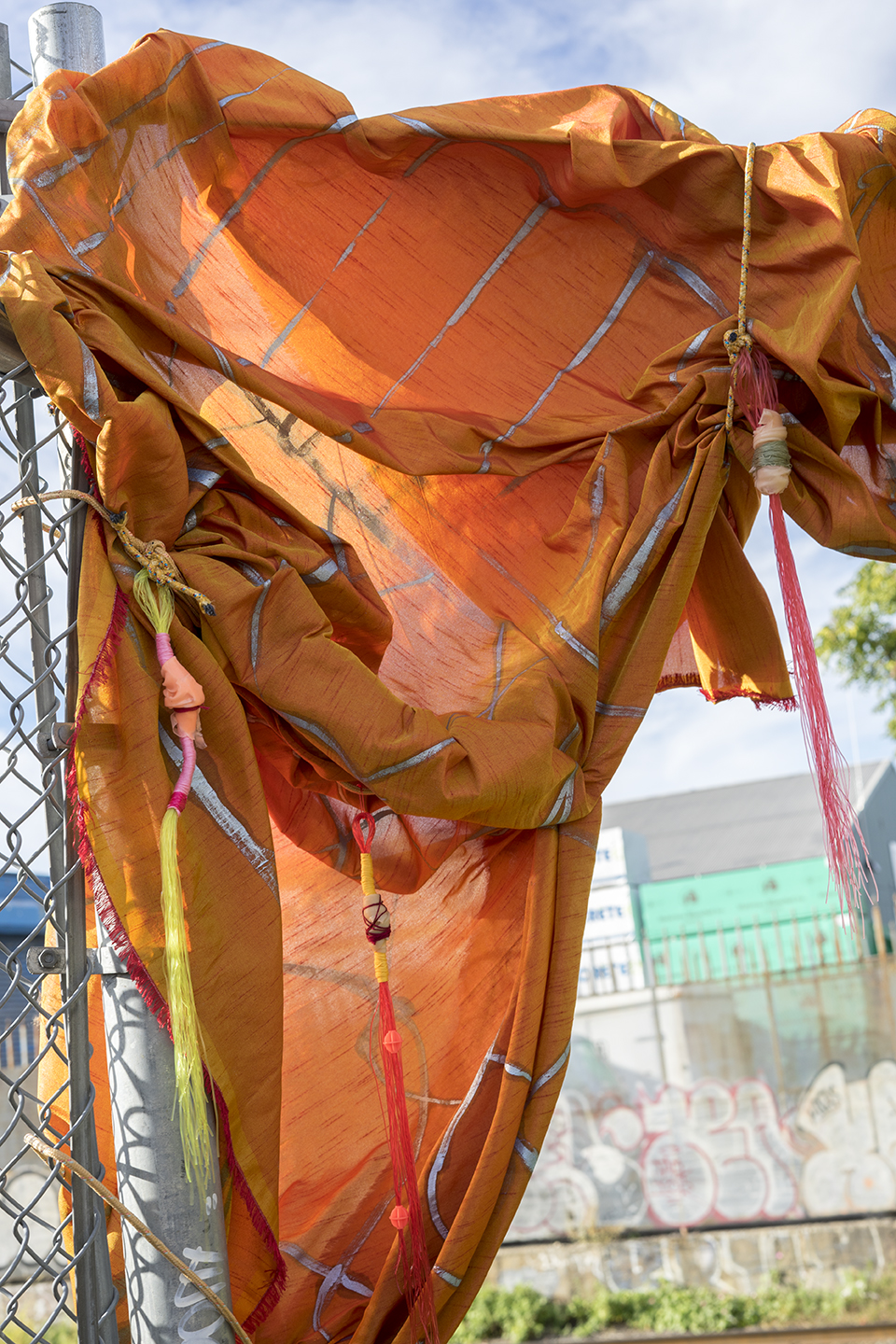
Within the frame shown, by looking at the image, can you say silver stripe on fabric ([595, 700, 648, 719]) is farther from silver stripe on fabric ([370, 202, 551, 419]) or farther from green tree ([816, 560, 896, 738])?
green tree ([816, 560, 896, 738])

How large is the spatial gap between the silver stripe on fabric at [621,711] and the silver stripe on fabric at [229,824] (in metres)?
0.54

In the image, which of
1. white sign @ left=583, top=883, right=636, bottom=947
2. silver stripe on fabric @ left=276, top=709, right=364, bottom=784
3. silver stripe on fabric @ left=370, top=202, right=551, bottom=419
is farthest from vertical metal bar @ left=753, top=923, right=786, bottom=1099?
silver stripe on fabric @ left=276, top=709, right=364, bottom=784

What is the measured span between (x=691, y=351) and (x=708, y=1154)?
754 cm

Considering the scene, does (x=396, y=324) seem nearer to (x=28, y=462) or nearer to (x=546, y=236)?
(x=546, y=236)

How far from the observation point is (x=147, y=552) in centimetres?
130

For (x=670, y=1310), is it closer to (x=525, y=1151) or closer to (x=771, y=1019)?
(x=771, y=1019)

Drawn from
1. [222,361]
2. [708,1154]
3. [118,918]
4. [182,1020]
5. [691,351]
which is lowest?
[708,1154]

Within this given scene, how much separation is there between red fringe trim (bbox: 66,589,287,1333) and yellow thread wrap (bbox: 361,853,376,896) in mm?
305

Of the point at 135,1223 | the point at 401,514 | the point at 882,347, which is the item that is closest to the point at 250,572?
the point at 401,514

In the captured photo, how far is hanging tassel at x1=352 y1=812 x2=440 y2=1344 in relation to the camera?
1389mm

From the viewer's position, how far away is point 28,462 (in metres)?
1.42

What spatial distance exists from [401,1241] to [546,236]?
4.79ft

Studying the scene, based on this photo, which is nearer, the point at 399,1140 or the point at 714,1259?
the point at 399,1140

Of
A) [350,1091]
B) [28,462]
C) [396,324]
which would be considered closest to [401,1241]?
[350,1091]
